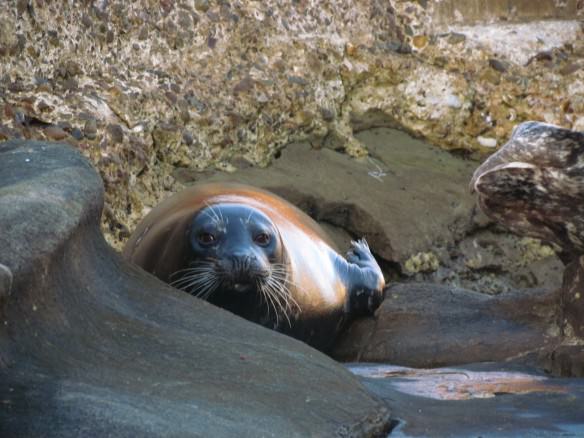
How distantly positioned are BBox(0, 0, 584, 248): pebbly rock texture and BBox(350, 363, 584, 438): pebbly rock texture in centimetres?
292

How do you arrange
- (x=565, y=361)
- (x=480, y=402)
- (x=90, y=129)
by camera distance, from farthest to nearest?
Result: (x=90, y=129) → (x=565, y=361) → (x=480, y=402)

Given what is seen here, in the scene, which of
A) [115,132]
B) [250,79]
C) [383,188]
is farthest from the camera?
[383,188]

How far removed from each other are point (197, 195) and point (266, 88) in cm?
194

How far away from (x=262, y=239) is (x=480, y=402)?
95.5 inches

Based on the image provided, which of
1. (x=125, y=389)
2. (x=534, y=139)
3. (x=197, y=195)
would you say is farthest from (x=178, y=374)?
(x=197, y=195)

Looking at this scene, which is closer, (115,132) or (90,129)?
(90,129)

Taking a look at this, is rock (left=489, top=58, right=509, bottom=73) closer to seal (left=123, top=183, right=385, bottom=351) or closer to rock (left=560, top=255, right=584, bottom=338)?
seal (left=123, top=183, right=385, bottom=351)

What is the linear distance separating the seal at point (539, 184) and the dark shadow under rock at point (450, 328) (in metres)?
0.73

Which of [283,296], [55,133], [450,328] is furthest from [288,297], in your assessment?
[55,133]

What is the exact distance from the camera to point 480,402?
140 inches

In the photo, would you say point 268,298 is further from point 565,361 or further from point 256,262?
point 565,361

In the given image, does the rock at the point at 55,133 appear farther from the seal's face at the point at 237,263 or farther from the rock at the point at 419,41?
the rock at the point at 419,41

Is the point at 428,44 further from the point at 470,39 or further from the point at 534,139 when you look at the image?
the point at 534,139

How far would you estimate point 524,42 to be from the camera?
888 centimetres
